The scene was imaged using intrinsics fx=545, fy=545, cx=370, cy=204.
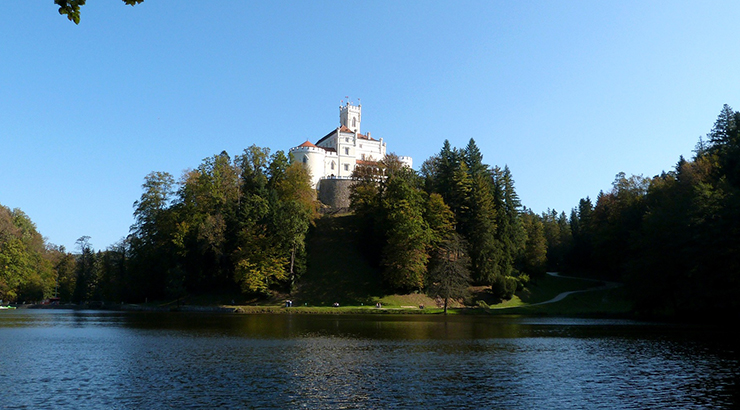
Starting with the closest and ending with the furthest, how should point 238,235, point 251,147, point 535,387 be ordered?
point 535,387 → point 238,235 → point 251,147

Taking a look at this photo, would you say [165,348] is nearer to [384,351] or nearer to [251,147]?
[384,351]

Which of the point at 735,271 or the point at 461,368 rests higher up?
the point at 735,271

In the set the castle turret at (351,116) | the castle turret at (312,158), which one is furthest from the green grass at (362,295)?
the castle turret at (351,116)

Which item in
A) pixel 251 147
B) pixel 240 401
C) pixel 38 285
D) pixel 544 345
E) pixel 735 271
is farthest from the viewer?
pixel 38 285

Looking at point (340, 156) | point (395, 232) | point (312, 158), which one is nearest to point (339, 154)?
point (340, 156)

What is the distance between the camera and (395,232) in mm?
59438

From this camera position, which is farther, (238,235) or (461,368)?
(238,235)

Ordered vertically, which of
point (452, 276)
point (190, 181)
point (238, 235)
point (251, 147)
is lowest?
point (452, 276)

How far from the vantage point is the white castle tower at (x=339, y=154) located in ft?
292

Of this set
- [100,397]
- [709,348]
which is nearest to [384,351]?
[100,397]

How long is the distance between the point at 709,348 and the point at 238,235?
48.2 m

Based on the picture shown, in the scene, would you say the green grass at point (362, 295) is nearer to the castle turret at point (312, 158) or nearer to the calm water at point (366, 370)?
the castle turret at point (312, 158)

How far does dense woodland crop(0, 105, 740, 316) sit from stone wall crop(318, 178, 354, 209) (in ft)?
32.6

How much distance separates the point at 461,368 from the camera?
20.5 meters
